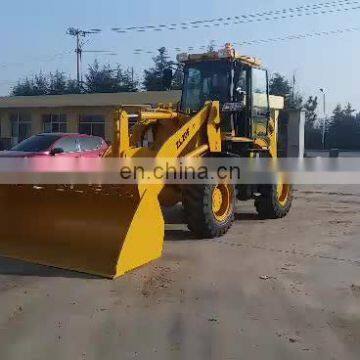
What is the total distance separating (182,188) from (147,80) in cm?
4724

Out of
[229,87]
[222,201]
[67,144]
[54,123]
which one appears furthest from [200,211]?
[54,123]

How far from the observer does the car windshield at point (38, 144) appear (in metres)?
14.7

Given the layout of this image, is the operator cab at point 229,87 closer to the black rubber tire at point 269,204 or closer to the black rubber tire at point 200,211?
the black rubber tire at point 269,204

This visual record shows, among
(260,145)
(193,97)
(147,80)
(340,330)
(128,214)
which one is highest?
(147,80)

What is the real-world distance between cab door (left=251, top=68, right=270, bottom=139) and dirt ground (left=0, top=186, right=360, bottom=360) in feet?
8.87

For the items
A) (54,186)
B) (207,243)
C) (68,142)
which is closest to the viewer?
(54,186)

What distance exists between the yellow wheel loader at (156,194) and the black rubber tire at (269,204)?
0.02 metres

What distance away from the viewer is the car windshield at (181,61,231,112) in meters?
10.0

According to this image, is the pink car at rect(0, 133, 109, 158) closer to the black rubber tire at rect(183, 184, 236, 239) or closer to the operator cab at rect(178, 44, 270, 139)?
the operator cab at rect(178, 44, 270, 139)

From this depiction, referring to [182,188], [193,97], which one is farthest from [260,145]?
[182,188]

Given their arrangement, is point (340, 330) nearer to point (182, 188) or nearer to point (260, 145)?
point (182, 188)

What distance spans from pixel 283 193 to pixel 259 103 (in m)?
Answer: 2.32

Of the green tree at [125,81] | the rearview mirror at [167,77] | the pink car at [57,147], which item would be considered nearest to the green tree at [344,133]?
the green tree at [125,81]

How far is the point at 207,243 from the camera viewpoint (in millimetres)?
8820
